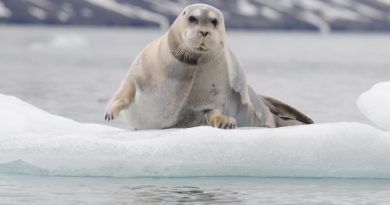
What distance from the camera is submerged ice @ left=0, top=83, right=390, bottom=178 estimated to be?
9266 millimetres

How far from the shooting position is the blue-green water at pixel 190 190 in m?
8.32

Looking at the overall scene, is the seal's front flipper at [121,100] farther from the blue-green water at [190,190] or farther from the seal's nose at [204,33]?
the seal's nose at [204,33]

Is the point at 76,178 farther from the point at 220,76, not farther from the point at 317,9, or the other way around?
the point at 317,9

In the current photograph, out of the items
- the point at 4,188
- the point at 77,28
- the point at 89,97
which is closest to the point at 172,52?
the point at 4,188

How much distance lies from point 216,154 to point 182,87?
45.4 inches

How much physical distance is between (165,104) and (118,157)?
1.20 meters

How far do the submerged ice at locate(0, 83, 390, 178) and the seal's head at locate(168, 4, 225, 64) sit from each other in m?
0.76

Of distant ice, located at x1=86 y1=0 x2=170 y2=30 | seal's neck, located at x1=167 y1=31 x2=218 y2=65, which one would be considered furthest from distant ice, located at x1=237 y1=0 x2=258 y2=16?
seal's neck, located at x1=167 y1=31 x2=218 y2=65

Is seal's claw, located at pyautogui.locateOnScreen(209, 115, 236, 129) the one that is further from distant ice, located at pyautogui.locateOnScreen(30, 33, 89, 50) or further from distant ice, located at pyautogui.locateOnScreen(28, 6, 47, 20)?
distant ice, located at pyautogui.locateOnScreen(28, 6, 47, 20)

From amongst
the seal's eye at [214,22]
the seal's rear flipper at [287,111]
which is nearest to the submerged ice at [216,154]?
the seal's eye at [214,22]

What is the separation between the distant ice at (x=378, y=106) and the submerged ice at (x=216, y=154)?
1.78 m

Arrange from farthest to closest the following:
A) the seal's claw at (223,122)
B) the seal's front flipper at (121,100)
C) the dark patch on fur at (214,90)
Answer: the dark patch on fur at (214,90)
the seal's front flipper at (121,100)
the seal's claw at (223,122)

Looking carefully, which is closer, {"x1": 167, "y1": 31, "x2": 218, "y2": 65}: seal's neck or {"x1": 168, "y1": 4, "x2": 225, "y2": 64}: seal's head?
{"x1": 168, "y1": 4, "x2": 225, "y2": 64}: seal's head

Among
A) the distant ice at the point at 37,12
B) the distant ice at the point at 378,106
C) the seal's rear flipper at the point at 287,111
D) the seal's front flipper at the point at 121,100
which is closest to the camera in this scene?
the seal's front flipper at the point at 121,100
